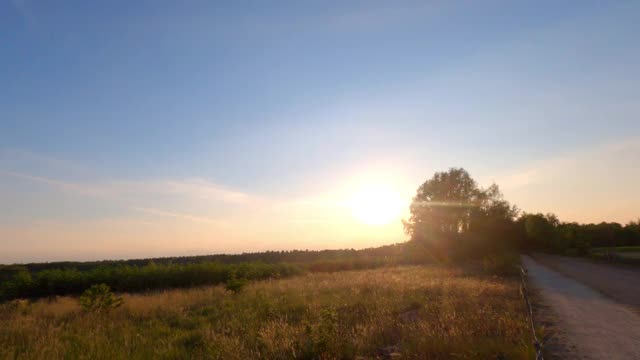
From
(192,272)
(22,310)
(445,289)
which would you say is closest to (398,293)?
(445,289)

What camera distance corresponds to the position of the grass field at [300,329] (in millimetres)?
9539

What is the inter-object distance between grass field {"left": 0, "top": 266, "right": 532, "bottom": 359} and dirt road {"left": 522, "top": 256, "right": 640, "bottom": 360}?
1029 millimetres

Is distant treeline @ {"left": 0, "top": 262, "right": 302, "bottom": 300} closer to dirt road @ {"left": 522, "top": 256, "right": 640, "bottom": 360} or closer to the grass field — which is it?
the grass field

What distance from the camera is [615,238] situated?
89625mm

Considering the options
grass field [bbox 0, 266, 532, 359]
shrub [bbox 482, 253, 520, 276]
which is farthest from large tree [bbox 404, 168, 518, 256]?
grass field [bbox 0, 266, 532, 359]

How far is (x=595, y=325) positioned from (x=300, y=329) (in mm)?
7446

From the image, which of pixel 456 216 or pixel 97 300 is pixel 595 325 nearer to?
pixel 97 300

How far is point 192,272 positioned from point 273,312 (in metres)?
29.9

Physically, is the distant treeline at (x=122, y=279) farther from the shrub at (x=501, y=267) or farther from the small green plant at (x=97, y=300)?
the small green plant at (x=97, y=300)

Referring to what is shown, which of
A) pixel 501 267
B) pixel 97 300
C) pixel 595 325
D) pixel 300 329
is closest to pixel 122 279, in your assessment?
pixel 97 300

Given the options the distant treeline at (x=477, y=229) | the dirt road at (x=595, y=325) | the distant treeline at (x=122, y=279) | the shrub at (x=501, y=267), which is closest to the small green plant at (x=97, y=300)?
the dirt road at (x=595, y=325)

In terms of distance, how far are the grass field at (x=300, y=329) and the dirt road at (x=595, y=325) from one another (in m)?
1.03

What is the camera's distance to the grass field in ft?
31.3

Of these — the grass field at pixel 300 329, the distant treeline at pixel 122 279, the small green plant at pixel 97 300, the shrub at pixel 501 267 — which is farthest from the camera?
the distant treeline at pixel 122 279
